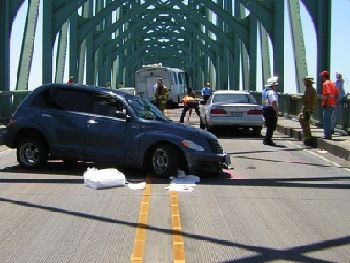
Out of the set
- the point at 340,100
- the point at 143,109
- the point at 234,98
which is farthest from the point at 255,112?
the point at 143,109

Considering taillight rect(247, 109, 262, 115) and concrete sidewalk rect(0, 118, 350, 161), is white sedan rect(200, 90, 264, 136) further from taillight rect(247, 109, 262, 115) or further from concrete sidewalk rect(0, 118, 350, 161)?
concrete sidewalk rect(0, 118, 350, 161)

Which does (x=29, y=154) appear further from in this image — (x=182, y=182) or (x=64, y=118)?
(x=182, y=182)

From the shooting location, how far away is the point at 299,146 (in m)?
18.3

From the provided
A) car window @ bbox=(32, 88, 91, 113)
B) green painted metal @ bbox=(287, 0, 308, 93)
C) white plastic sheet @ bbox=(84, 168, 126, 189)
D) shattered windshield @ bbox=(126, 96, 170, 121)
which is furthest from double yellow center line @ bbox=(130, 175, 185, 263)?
green painted metal @ bbox=(287, 0, 308, 93)

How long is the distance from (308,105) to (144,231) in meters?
11.5

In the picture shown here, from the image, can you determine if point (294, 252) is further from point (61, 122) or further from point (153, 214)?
point (61, 122)

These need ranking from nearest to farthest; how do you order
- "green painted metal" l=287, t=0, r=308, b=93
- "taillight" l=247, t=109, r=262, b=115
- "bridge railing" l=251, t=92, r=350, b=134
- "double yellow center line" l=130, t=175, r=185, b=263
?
"double yellow center line" l=130, t=175, r=185, b=263 → "bridge railing" l=251, t=92, r=350, b=134 → "taillight" l=247, t=109, r=262, b=115 → "green painted metal" l=287, t=0, r=308, b=93

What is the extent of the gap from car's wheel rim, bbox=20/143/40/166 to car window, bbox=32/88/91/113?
0.82 m

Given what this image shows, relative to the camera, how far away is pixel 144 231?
735cm

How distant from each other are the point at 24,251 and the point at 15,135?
21.7 feet

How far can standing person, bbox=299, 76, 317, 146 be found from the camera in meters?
17.7

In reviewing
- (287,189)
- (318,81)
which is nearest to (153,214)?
(287,189)

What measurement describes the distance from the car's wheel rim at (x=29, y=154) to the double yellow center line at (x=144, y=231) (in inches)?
132

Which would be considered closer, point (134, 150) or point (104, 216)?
point (104, 216)
